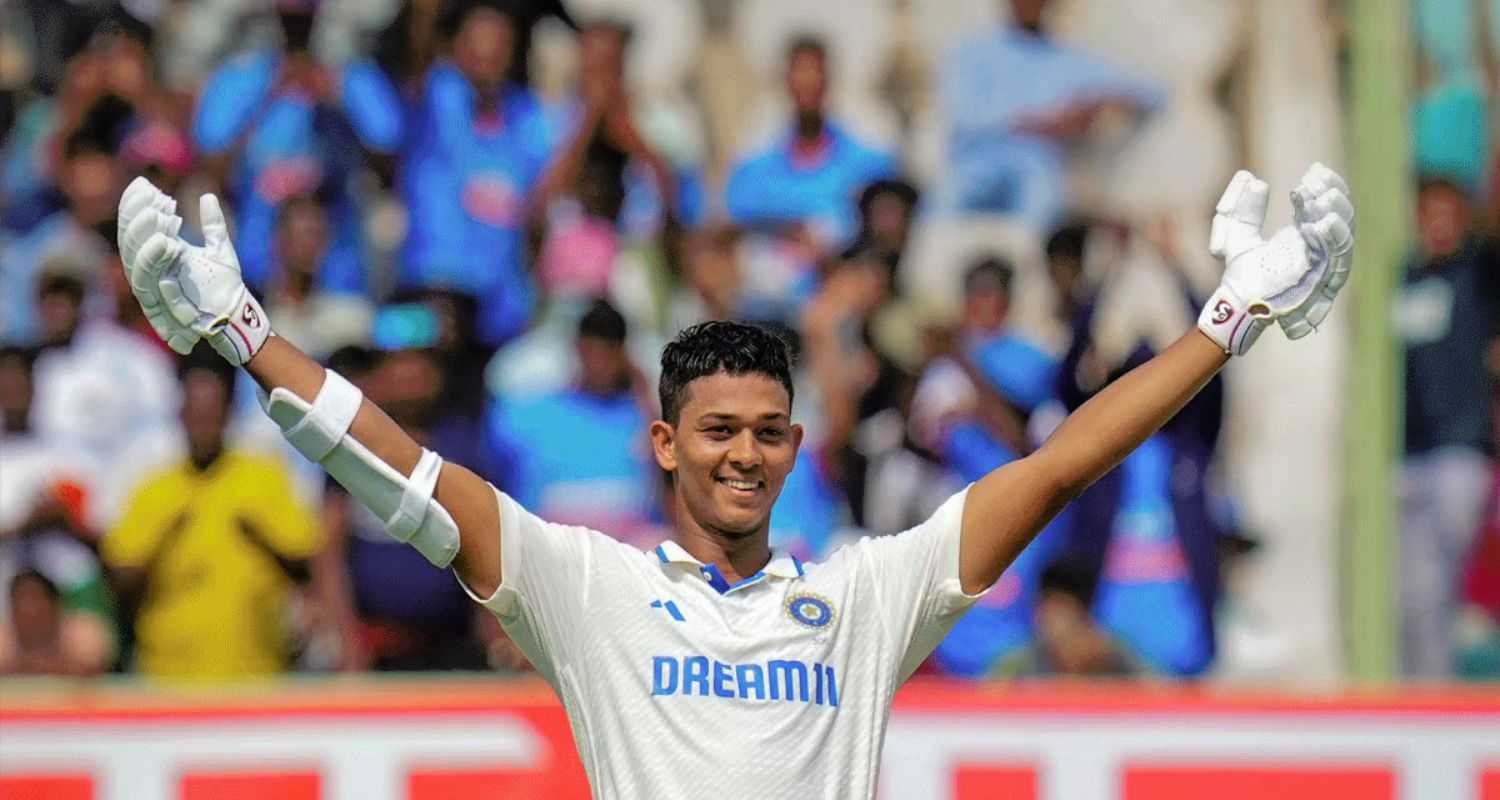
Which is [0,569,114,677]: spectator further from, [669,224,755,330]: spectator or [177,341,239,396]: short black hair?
[669,224,755,330]: spectator

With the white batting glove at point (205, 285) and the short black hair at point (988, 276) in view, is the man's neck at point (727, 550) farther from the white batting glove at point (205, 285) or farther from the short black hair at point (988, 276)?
the short black hair at point (988, 276)

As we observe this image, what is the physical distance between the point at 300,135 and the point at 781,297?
2248 millimetres

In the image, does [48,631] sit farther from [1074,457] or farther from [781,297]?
[1074,457]

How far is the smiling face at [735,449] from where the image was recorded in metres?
4.54

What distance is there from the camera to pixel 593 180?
34.6 feet

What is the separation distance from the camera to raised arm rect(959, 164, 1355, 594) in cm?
454

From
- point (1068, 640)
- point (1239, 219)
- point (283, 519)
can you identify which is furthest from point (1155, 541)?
point (1239, 219)

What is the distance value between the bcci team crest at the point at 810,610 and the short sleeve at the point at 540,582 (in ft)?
1.27

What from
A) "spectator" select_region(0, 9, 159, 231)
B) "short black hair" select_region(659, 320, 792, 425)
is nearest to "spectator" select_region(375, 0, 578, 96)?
"spectator" select_region(0, 9, 159, 231)

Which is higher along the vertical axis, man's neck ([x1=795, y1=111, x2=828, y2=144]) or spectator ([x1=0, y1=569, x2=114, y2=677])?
man's neck ([x1=795, y1=111, x2=828, y2=144])

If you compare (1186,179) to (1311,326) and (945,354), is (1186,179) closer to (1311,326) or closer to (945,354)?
(945,354)

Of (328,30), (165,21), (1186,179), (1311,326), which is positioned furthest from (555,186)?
(1311,326)

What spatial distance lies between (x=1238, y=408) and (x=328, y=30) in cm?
445

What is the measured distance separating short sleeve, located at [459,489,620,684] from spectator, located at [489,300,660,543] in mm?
5172
